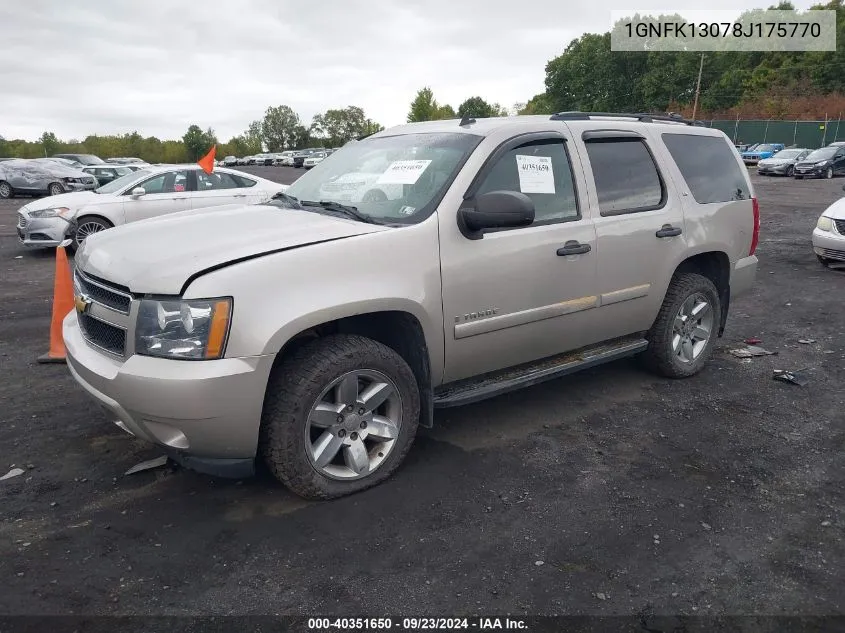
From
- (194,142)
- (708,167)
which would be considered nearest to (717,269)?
(708,167)

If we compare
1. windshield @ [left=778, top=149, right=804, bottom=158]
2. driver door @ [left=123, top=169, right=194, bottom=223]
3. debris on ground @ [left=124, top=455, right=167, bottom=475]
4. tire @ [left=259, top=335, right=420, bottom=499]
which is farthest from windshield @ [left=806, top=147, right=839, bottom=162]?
debris on ground @ [left=124, top=455, right=167, bottom=475]

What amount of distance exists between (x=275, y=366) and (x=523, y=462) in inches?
61.1

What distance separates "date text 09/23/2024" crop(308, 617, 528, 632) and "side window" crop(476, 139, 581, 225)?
2.21 m

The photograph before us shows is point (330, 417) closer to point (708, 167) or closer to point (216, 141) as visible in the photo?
point (708, 167)

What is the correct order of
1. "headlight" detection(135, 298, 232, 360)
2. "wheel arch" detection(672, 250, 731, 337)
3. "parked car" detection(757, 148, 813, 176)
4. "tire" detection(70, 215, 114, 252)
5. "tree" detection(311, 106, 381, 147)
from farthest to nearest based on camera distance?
1. "tree" detection(311, 106, 381, 147)
2. "parked car" detection(757, 148, 813, 176)
3. "tire" detection(70, 215, 114, 252)
4. "wheel arch" detection(672, 250, 731, 337)
5. "headlight" detection(135, 298, 232, 360)

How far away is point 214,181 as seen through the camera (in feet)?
35.9

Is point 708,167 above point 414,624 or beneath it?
above

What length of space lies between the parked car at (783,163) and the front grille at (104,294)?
107 feet

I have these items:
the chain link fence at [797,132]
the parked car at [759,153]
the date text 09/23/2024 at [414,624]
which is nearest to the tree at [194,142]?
the chain link fence at [797,132]

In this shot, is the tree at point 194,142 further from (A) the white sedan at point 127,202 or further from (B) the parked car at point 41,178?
(A) the white sedan at point 127,202

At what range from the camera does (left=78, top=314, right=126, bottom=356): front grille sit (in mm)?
3025

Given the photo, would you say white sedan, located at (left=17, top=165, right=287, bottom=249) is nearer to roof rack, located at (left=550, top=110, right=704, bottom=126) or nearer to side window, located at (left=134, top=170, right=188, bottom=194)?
side window, located at (left=134, top=170, right=188, bottom=194)

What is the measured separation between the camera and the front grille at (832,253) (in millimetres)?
8711

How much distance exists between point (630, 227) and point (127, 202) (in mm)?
8733
